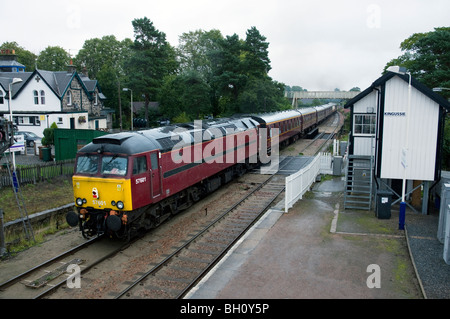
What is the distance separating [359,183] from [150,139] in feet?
30.5

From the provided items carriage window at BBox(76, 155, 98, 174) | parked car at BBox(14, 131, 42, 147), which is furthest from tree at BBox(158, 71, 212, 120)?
carriage window at BBox(76, 155, 98, 174)

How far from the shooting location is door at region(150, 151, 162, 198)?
11781 mm

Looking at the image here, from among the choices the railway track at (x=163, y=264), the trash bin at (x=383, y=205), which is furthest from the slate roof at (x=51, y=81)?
the trash bin at (x=383, y=205)

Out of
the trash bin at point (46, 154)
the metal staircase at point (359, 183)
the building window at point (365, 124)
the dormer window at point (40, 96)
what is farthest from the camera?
the dormer window at point (40, 96)

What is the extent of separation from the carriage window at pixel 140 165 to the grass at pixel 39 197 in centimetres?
674

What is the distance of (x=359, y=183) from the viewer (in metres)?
15.9

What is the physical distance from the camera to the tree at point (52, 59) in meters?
74.4

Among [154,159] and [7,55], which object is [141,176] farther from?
[7,55]

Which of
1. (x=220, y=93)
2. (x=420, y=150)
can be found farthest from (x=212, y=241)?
(x=220, y=93)

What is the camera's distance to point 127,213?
10.9m

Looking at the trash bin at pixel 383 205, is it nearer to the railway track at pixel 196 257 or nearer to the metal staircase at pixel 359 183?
the metal staircase at pixel 359 183

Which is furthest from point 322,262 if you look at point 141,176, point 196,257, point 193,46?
point 193,46

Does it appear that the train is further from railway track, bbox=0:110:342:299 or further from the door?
railway track, bbox=0:110:342:299

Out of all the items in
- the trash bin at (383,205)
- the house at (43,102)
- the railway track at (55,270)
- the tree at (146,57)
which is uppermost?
the tree at (146,57)
